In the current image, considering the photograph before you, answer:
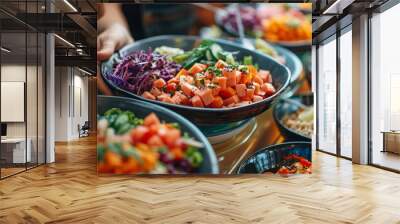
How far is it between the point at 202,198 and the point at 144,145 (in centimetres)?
168

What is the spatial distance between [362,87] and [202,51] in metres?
3.68

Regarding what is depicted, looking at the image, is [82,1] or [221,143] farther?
[82,1]

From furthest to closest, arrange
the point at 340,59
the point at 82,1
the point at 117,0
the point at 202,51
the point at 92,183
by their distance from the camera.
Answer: the point at 340,59, the point at 82,1, the point at 117,0, the point at 202,51, the point at 92,183

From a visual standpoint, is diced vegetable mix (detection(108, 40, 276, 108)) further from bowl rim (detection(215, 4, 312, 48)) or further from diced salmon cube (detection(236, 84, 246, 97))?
bowl rim (detection(215, 4, 312, 48))

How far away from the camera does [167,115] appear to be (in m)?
6.01

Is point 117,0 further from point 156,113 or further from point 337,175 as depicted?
point 337,175

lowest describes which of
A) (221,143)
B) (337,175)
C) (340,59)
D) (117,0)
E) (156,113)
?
(337,175)

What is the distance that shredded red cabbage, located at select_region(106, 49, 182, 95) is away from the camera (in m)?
6.05

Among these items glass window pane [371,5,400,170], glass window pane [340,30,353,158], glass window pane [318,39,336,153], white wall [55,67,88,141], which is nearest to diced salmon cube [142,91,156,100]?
glass window pane [371,5,400,170]

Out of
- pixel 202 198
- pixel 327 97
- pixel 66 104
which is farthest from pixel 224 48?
pixel 66 104

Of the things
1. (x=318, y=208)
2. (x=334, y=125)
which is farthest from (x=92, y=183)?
(x=334, y=125)

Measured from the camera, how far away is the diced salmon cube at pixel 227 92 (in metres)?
6.01

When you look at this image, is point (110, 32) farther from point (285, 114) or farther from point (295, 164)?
point (295, 164)

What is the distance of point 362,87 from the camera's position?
7.88 meters
